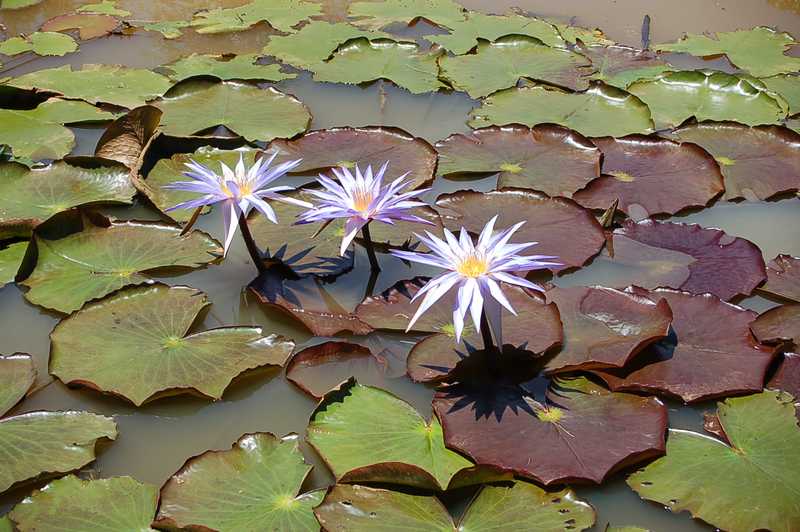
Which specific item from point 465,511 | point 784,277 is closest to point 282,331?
point 465,511

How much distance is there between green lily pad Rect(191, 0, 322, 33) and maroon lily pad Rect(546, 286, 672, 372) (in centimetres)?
324

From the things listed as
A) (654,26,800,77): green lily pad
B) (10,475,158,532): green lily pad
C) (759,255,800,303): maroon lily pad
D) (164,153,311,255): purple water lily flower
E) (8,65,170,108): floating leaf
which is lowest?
(10,475,158,532): green lily pad

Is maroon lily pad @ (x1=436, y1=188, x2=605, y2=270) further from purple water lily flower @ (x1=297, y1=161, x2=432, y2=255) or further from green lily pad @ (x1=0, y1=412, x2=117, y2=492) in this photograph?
green lily pad @ (x1=0, y1=412, x2=117, y2=492)

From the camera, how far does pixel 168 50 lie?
498 cm

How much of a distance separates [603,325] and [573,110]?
1.78 m

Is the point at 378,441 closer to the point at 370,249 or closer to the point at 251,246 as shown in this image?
the point at 370,249

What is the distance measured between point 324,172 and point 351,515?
6.18ft

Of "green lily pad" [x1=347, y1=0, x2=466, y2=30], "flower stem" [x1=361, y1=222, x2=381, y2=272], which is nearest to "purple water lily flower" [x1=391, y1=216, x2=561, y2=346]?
"flower stem" [x1=361, y1=222, x2=381, y2=272]

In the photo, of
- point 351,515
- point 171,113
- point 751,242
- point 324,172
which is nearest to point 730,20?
point 751,242

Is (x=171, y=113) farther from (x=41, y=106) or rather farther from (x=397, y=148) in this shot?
(x=397, y=148)

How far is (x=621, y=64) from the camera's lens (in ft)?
15.0

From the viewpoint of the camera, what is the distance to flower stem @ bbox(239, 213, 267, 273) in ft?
9.30

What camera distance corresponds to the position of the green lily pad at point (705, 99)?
4.00 m

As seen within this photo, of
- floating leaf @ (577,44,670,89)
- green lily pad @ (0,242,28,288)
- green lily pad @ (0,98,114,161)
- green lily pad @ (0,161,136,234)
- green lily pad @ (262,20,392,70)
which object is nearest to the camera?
green lily pad @ (0,242,28,288)
